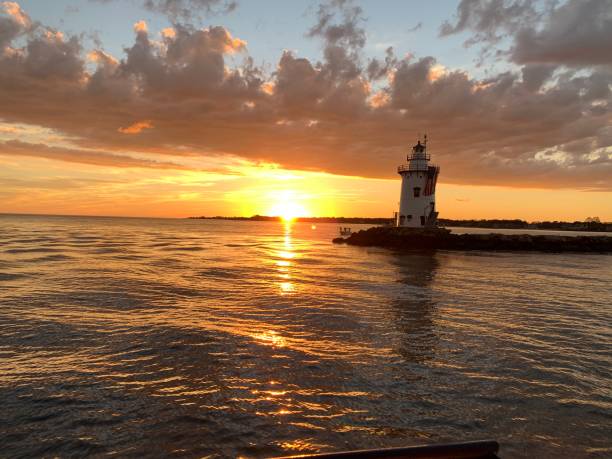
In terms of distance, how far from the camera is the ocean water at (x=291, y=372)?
6613 mm

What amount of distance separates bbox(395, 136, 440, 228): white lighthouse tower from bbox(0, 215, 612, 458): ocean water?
129ft

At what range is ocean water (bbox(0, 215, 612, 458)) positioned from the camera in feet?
21.7

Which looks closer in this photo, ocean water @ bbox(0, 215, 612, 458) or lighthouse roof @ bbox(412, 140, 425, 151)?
ocean water @ bbox(0, 215, 612, 458)

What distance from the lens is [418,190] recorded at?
5794 cm

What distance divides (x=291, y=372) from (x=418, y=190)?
52.4 meters

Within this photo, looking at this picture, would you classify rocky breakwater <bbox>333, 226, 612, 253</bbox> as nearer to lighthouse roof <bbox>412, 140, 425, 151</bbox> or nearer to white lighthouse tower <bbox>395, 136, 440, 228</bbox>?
white lighthouse tower <bbox>395, 136, 440, 228</bbox>

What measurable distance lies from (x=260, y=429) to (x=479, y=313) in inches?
498

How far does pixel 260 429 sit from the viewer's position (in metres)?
6.80

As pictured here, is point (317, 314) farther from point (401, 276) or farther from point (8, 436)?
point (401, 276)

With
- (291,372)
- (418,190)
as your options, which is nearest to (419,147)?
(418,190)

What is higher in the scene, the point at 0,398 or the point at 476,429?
the point at 476,429

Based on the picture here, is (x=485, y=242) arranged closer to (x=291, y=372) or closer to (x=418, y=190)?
(x=418, y=190)

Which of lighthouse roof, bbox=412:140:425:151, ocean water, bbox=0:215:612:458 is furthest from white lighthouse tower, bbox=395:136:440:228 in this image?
ocean water, bbox=0:215:612:458

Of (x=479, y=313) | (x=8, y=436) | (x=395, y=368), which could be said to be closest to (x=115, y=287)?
(x=8, y=436)
